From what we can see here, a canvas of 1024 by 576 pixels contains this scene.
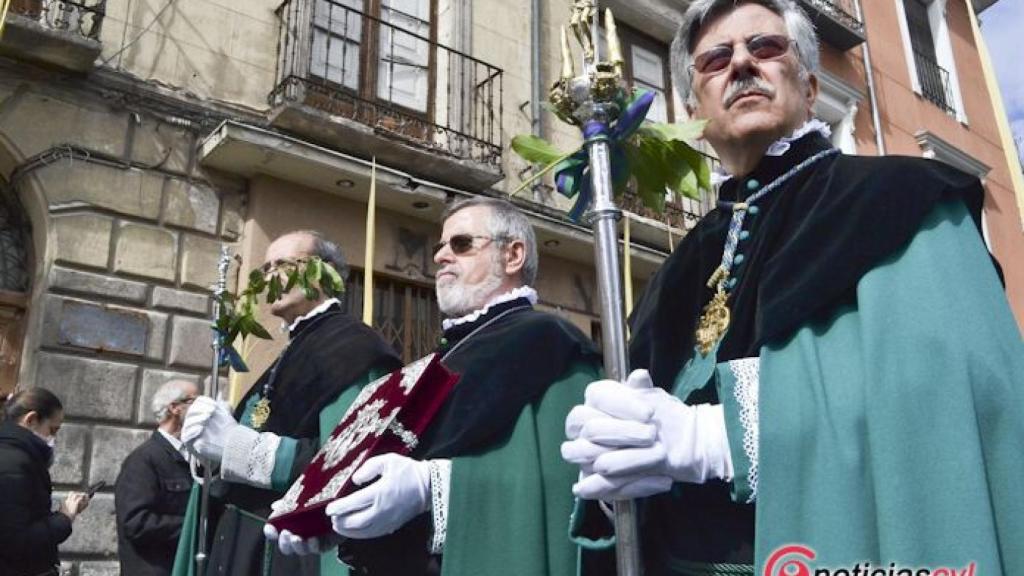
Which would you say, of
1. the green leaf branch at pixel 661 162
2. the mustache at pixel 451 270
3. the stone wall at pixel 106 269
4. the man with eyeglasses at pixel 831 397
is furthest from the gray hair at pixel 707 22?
the stone wall at pixel 106 269

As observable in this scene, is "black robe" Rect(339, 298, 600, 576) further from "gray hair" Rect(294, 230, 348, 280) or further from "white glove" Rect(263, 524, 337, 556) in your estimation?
"gray hair" Rect(294, 230, 348, 280)

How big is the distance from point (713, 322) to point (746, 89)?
52cm

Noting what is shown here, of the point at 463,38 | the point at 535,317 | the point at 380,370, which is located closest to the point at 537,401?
the point at 535,317

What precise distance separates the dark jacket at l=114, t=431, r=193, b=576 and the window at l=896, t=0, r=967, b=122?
Answer: 13.8 meters

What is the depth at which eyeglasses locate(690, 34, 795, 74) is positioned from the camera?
1.98m

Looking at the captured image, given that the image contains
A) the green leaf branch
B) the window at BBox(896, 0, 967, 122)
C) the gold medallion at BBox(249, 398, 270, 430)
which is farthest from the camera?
the window at BBox(896, 0, 967, 122)

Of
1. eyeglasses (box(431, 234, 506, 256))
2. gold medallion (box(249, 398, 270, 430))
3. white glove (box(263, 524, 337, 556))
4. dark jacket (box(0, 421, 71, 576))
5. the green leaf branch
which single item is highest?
eyeglasses (box(431, 234, 506, 256))

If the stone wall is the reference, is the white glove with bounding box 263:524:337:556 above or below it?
below

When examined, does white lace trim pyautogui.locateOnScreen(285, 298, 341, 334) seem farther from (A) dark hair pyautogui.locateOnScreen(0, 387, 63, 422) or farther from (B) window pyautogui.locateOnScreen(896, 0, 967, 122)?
(B) window pyautogui.locateOnScreen(896, 0, 967, 122)

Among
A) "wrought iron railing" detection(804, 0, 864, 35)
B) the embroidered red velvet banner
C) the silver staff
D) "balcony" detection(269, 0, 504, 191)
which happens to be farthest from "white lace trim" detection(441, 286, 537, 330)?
"wrought iron railing" detection(804, 0, 864, 35)

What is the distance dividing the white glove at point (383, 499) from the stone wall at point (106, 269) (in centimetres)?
471

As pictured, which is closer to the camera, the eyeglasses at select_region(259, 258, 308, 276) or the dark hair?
the eyeglasses at select_region(259, 258, 308, 276)

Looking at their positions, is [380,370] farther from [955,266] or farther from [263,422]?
[955,266]

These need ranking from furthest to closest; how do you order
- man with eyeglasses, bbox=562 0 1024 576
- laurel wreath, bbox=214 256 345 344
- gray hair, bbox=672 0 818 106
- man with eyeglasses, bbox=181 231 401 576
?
1. laurel wreath, bbox=214 256 345 344
2. man with eyeglasses, bbox=181 231 401 576
3. gray hair, bbox=672 0 818 106
4. man with eyeglasses, bbox=562 0 1024 576
